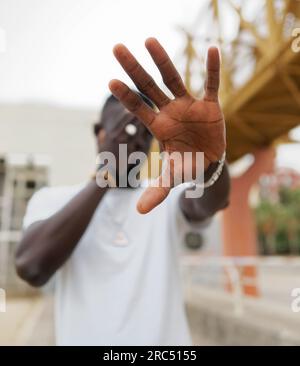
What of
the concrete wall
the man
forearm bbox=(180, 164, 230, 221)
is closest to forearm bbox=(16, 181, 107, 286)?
the man

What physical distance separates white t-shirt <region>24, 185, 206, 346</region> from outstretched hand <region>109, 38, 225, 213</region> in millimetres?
335

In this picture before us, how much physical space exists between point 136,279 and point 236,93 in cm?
272

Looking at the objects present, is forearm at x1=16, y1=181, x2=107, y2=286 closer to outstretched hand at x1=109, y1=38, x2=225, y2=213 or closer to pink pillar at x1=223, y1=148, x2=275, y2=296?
outstretched hand at x1=109, y1=38, x2=225, y2=213

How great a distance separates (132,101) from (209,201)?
0.37 meters

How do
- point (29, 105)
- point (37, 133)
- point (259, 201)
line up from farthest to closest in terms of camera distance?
1. point (259, 201)
2. point (37, 133)
3. point (29, 105)

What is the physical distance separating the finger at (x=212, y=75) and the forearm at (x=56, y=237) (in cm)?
33

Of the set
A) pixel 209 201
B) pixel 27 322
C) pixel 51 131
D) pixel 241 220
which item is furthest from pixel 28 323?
pixel 209 201

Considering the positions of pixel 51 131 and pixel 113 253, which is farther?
pixel 51 131

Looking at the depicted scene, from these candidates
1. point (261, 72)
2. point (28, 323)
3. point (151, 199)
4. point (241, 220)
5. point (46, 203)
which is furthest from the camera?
point (241, 220)

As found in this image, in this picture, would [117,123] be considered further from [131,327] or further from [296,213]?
[296,213]

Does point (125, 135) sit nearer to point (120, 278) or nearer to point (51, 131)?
point (120, 278)

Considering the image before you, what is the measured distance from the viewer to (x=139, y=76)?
0.48 meters

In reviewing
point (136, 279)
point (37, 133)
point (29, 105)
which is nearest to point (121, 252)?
point (136, 279)

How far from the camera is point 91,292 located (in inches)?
28.7
